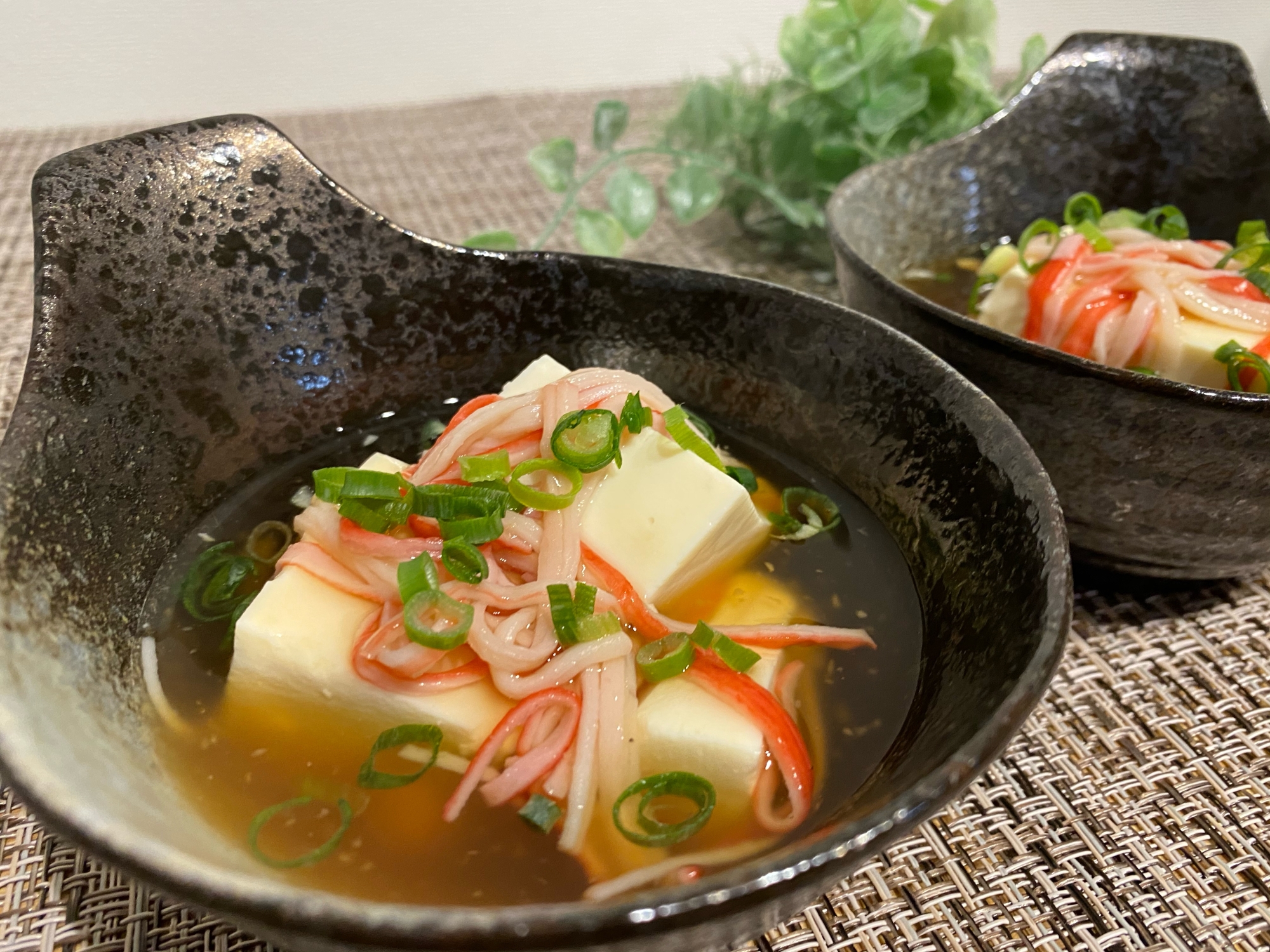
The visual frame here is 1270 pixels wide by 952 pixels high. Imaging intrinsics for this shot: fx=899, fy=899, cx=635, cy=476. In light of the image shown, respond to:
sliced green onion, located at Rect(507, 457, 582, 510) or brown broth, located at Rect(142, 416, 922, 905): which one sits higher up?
sliced green onion, located at Rect(507, 457, 582, 510)

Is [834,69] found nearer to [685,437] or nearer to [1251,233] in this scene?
[1251,233]

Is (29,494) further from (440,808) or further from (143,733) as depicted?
(440,808)

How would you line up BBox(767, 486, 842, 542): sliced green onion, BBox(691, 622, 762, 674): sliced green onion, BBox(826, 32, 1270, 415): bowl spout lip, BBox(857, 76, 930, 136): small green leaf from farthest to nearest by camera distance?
BBox(857, 76, 930, 136): small green leaf < BBox(826, 32, 1270, 415): bowl spout lip < BBox(767, 486, 842, 542): sliced green onion < BBox(691, 622, 762, 674): sliced green onion

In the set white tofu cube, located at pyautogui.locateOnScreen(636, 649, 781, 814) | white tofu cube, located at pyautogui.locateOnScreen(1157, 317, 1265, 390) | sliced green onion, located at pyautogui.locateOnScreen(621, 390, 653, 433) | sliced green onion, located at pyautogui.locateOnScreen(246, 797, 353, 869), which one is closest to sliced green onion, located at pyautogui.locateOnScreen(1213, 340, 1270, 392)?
white tofu cube, located at pyautogui.locateOnScreen(1157, 317, 1265, 390)

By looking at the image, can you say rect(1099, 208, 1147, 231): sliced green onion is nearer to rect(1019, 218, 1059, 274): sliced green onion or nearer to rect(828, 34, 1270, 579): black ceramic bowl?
rect(1019, 218, 1059, 274): sliced green onion

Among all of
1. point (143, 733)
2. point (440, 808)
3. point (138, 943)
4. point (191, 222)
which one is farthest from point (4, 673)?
point (191, 222)

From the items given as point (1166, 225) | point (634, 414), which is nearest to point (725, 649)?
point (634, 414)
